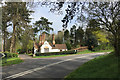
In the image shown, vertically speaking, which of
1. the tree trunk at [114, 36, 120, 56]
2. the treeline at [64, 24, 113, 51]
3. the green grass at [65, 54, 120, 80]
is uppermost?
the treeline at [64, 24, 113, 51]

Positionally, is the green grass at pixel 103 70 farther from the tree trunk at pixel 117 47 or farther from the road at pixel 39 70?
the road at pixel 39 70

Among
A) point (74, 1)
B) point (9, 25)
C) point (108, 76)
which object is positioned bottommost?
point (108, 76)

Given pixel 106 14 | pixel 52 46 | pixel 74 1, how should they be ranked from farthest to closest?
pixel 52 46 < pixel 106 14 < pixel 74 1

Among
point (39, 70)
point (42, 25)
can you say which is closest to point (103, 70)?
point (39, 70)

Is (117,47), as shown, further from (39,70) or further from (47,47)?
(47,47)

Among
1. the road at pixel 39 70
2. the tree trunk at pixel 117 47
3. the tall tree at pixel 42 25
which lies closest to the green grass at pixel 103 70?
the tree trunk at pixel 117 47

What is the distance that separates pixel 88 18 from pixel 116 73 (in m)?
10.3

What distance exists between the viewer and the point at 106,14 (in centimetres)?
1295

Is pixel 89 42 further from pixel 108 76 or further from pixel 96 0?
pixel 108 76

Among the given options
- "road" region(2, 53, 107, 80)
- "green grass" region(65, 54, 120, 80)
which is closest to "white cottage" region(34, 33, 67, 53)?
"road" region(2, 53, 107, 80)

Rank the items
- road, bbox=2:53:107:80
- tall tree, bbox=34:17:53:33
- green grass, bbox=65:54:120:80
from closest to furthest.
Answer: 1. green grass, bbox=65:54:120:80
2. road, bbox=2:53:107:80
3. tall tree, bbox=34:17:53:33

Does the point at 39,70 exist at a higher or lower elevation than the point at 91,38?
lower

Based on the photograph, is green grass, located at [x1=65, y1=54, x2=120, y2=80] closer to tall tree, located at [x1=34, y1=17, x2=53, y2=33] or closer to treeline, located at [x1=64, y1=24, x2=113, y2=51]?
treeline, located at [x1=64, y1=24, x2=113, y2=51]

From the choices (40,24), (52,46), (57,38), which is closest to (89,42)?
(52,46)
